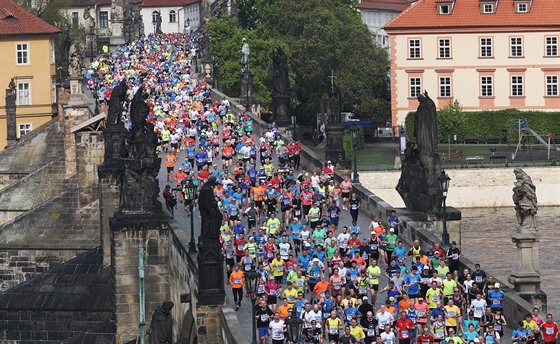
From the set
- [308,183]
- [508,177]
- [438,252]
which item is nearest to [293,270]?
→ [438,252]

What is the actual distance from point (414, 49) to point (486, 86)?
16.2 ft

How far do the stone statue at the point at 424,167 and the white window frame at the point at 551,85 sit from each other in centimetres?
5815

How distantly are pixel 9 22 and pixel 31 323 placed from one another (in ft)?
164

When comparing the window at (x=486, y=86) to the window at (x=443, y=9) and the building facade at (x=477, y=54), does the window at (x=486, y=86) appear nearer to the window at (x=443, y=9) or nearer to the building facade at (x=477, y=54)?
the building facade at (x=477, y=54)

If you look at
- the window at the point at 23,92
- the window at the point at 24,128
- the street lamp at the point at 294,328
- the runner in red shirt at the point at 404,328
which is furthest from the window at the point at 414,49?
the street lamp at the point at 294,328

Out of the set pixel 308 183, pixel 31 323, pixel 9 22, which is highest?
pixel 9 22

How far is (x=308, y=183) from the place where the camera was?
5462 centimetres

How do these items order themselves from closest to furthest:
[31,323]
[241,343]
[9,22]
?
1. [241,343]
2. [31,323]
3. [9,22]

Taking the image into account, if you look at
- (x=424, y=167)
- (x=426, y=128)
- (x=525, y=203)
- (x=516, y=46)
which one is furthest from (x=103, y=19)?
(x=525, y=203)

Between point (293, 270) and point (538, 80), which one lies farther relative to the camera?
point (538, 80)

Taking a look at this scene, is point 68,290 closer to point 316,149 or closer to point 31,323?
point 31,323

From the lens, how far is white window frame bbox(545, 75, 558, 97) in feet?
362

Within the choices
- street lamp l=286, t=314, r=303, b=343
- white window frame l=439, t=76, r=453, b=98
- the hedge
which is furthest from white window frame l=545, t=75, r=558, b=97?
street lamp l=286, t=314, r=303, b=343

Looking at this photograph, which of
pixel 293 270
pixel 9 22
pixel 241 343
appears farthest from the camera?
pixel 9 22
